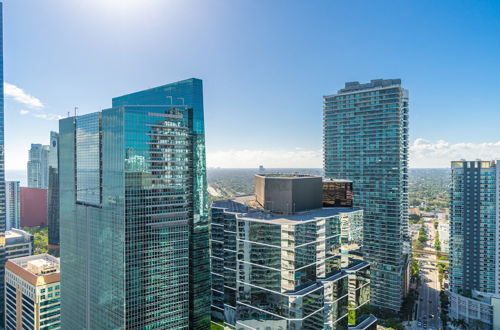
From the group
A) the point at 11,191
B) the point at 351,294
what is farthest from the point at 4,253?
the point at 351,294

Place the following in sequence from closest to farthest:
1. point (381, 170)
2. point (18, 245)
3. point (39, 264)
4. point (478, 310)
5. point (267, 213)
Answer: point (267, 213) → point (39, 264) → point (478, 310) → point (381, 170) → point (18, 245)

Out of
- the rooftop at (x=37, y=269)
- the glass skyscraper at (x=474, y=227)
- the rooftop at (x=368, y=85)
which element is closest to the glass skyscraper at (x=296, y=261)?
the rooftop at (x=37, y=269)

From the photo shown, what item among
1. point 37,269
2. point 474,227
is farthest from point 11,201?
point 474,227

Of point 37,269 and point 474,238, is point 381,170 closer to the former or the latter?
point 474,238

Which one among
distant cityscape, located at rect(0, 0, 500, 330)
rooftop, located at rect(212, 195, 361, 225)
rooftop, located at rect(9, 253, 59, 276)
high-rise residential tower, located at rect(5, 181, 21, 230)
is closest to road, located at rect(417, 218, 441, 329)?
distant cityscape, located at rect(0, 0, 500, 330)

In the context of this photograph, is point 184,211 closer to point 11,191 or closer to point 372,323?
point 372,323

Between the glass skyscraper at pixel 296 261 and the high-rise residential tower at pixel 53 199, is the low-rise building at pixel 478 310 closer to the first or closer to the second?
the glass skyscraper at pixel 296 261
